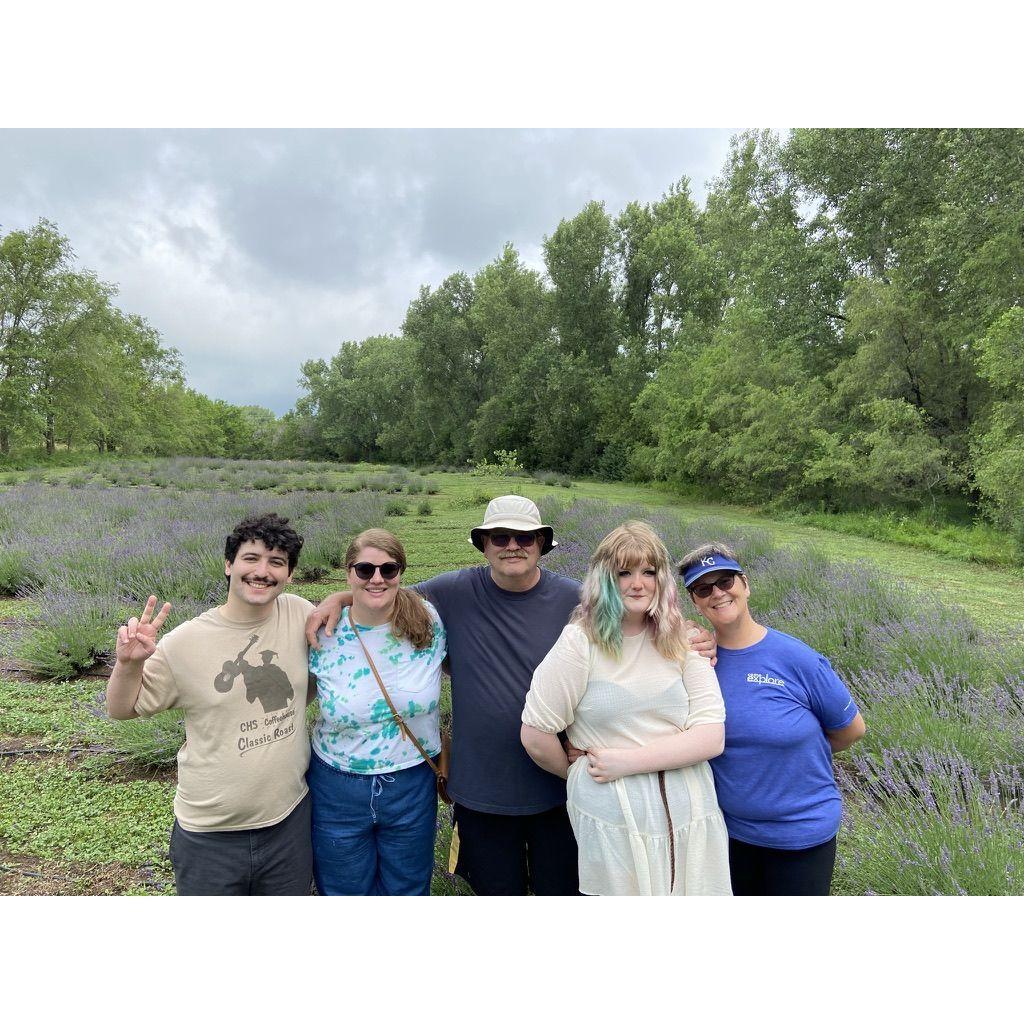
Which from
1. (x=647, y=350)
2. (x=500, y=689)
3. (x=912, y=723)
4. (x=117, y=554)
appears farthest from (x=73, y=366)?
(x=647, y=350)

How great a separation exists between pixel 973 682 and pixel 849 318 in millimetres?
7920

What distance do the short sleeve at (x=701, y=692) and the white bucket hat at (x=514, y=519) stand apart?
590 mm

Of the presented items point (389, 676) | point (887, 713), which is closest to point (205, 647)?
point (389, 676)

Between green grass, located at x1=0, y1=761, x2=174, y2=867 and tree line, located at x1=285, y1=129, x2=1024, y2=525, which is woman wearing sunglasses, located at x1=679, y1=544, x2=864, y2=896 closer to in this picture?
green grass, located at x1=0, y1=761, x2=174, y2=867

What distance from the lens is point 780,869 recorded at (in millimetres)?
1551

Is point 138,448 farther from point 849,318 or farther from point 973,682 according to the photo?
point 849,318

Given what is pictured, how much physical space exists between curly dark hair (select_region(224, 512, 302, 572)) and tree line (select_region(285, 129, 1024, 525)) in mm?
5953

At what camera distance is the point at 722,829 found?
149cm

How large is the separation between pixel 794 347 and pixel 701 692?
1152 centimetres

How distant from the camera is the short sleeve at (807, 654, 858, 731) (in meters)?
1.56

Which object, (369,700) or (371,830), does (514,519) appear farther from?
(371,830)

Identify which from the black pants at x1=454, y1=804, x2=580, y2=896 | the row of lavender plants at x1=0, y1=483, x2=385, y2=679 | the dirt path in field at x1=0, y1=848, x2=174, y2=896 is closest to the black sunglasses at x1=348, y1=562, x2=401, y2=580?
the black pants at x1=454, y1=804, x2=580, y2=896

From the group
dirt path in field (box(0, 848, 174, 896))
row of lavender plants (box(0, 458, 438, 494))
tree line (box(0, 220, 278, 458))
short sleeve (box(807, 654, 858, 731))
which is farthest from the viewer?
row of lavender plants (box(0, 458, 438, 494))

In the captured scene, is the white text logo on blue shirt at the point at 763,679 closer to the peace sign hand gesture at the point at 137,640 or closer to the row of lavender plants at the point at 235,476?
the peace sign hand gesture at the point at 137,640
